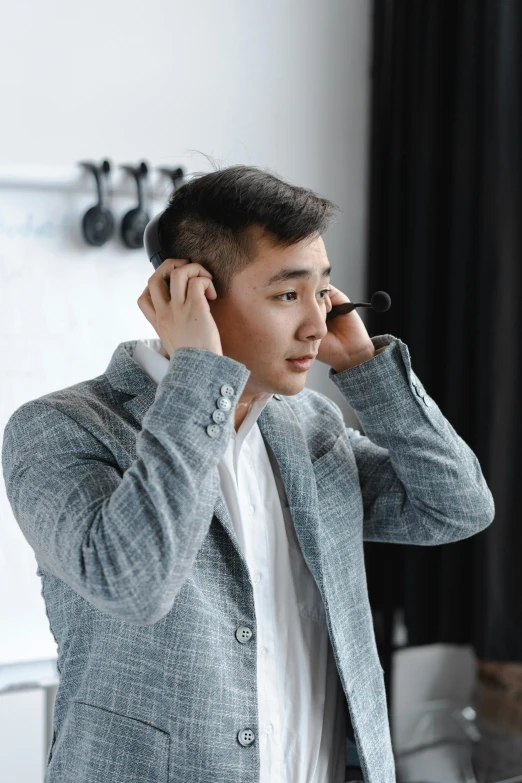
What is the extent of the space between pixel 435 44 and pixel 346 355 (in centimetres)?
120

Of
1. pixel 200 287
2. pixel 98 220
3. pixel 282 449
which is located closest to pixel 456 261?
pixel 98 220

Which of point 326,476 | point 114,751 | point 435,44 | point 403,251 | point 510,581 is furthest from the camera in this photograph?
point 403,251

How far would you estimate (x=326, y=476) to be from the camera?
3.78ft

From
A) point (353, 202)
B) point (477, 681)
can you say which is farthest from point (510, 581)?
point (353, 202)

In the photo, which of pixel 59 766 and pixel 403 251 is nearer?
pixel 59 766

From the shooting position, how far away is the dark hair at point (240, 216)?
3.42 ft

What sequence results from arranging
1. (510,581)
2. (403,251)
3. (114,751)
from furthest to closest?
1. (403,251)
2. (510,581)
3. (114,751)

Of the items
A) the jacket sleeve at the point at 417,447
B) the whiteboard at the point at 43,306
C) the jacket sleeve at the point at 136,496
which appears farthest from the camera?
the whiteboard at the point at 43,306

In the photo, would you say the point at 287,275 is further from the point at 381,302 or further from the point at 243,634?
the point at 243,634

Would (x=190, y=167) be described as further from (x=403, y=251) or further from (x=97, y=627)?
(x=97, y=627)

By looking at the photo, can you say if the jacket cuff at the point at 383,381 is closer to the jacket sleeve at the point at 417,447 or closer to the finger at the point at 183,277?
the jacket sleeve at the point at 417,447

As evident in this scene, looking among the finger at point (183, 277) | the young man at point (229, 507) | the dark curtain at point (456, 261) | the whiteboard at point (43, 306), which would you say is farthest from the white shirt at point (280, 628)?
the dark curtain at point (456, 261)

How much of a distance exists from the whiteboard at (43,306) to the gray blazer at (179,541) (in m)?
0.73

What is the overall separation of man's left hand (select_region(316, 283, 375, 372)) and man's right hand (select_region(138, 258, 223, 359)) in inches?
9.4
